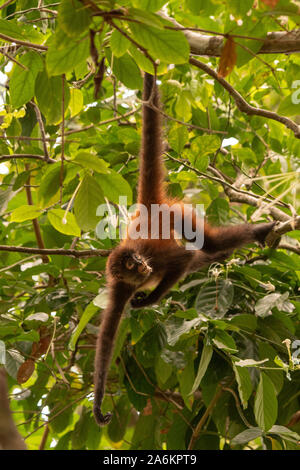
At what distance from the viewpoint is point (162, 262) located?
409cm

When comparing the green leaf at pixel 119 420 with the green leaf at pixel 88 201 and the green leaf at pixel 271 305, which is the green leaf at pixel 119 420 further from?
the green leaf at pixel 88 201

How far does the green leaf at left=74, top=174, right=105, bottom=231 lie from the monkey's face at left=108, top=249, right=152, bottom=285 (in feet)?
3.92

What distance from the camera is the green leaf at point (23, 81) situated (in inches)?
107

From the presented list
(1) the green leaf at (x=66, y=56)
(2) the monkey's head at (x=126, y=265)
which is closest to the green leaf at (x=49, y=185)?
(1) the green leaf at (x=66, y=56)

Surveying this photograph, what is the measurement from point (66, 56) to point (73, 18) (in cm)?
28

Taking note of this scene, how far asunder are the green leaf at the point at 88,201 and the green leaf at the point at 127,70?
558mm

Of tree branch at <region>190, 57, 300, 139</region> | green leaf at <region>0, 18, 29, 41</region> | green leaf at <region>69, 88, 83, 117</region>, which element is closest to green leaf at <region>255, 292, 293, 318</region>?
tree branch at <region>190, 57, 300, 139</region>

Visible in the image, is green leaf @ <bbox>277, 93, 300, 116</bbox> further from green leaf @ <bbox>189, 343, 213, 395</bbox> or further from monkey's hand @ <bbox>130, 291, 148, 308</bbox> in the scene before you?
monkey's hand @ <bbox>130, 291, 148, 308</bbox>

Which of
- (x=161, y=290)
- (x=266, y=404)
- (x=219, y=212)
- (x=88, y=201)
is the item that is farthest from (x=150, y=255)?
(x=88, y=201)

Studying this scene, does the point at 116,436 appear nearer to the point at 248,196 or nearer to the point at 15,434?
the point at 248,196

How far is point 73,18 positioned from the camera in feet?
5.47

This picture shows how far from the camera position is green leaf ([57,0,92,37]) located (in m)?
1.66

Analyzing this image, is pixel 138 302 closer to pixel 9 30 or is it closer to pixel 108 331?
pixel 108 331

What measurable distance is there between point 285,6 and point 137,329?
243 cm
